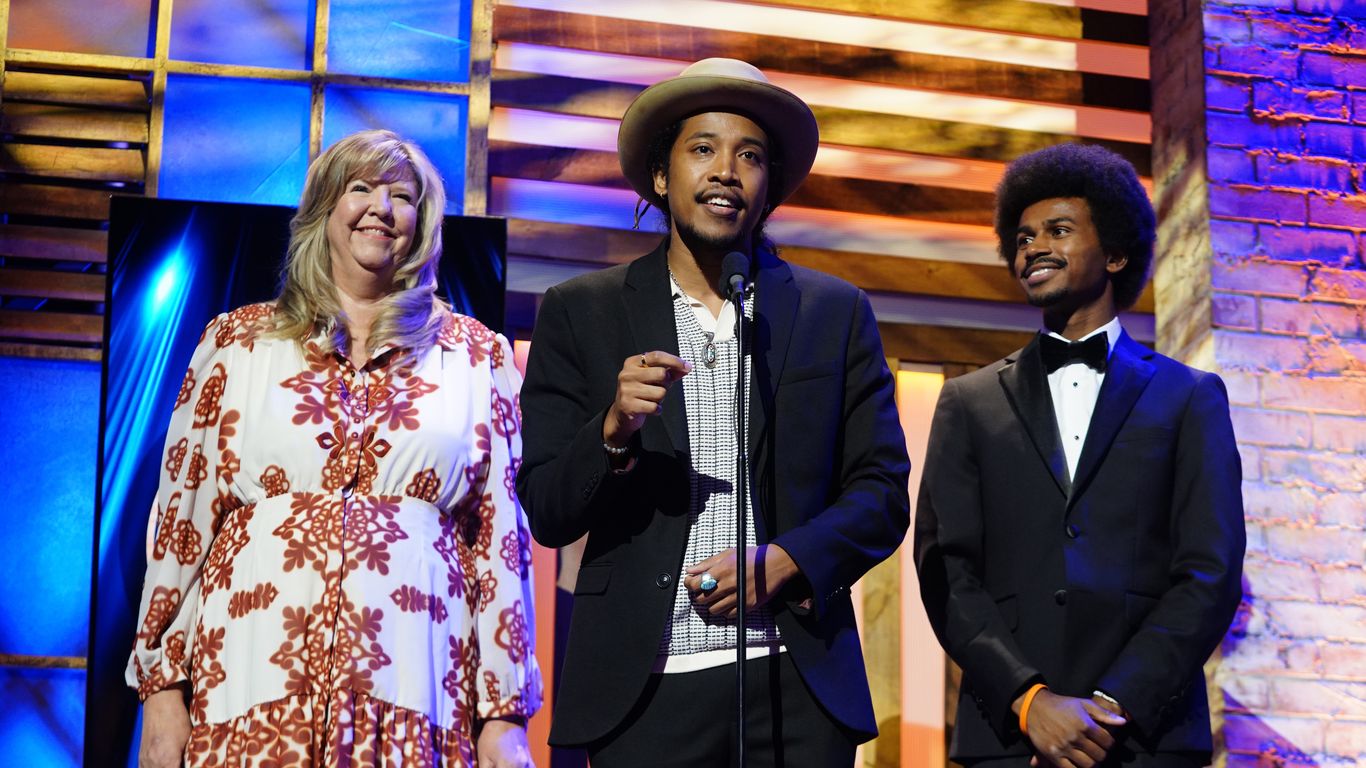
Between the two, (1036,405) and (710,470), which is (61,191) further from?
(1036,405)

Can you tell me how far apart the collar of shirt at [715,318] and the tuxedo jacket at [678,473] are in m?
0.03

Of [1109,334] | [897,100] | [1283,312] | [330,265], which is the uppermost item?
[897,100]

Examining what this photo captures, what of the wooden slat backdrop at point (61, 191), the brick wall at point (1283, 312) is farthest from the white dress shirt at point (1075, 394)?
the wooden slat backdrop at point (61, 191)

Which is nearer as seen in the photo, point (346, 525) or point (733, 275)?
point (733, 275)

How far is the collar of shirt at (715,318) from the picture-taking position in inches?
97.1

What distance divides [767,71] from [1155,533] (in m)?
2.75

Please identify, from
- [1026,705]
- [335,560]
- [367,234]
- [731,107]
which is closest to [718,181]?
[731,107]

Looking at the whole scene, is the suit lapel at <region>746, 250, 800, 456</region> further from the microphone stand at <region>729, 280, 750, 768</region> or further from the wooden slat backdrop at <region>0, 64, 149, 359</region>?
the wooden slat backdrop at <region>0, 64, 149, 359</region>

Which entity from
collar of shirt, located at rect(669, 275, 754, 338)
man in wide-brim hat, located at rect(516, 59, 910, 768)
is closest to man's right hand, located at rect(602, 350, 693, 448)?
man in wide-brim hat, located at rect(516, 59, 910, 768)

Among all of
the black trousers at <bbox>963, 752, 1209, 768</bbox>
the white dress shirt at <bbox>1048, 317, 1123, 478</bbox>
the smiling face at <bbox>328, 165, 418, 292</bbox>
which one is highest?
the smiling face at <bbox>328, 165, 418, 292</bbox>

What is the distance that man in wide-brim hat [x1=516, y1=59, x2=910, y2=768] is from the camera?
2.17 metres

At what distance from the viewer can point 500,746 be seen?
8.83ft

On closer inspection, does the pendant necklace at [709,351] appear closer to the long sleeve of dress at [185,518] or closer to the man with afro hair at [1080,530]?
the man with afro hair at [1080,530]

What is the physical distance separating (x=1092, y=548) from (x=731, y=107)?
112 centimetres
